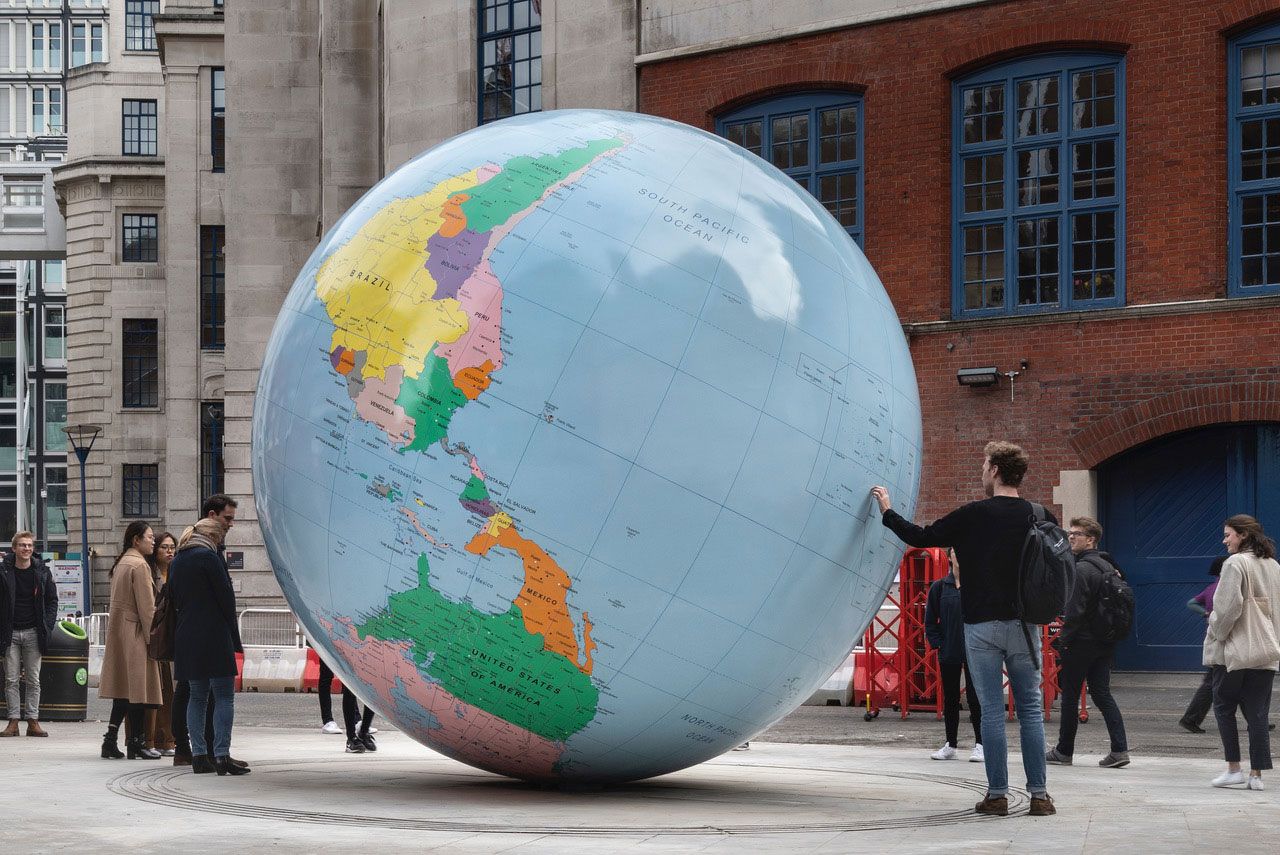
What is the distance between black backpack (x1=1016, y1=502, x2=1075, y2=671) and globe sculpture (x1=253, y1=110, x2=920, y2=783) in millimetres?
759

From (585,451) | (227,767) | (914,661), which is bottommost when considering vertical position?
(914,661)

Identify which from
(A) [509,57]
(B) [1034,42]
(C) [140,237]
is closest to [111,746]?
(B) [1034,42]

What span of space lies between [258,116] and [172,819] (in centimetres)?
3163

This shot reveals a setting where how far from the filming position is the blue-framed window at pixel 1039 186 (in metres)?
24.3

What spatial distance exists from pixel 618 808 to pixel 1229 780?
4771 mm

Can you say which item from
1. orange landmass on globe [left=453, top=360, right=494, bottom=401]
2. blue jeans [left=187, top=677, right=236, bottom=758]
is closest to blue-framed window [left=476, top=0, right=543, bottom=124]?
blue jeans [left=187, top=677, right=236, bottom=758]

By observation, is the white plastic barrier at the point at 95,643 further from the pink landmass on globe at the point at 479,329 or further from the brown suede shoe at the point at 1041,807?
the brown suede shoe at the point at 1041,807

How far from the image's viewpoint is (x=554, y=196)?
8703mm

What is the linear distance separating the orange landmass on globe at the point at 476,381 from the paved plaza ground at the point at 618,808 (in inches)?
80.0

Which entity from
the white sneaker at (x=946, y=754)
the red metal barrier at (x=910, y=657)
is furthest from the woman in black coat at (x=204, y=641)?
the red metal barrier at (x=910, y=657)

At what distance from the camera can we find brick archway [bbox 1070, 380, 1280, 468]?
22.9 m

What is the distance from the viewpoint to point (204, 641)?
37.5ft

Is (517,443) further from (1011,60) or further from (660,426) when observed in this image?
(1011,60)

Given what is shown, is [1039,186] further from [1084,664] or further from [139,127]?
[139,127]
